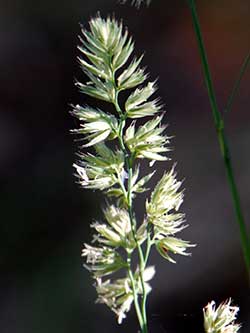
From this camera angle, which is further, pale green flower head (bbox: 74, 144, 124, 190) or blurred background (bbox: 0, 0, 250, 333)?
blurred background (bbox: 0, 0, 250, 333)

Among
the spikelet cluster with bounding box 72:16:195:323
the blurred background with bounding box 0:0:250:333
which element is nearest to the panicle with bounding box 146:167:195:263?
the spikelet cluster with bounding box 72:16:195:323

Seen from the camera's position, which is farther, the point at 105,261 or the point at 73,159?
the point at 73,159

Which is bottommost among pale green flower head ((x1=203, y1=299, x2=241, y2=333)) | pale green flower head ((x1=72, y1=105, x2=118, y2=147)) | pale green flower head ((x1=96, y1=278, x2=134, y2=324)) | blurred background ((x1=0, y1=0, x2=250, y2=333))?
pale green flower head ((x1=203, y1=299, x2=241, y2=333))

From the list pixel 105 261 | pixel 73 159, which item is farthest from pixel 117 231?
pixel 73 159

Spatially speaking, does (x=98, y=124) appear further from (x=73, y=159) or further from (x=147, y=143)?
(x=73, y=159)

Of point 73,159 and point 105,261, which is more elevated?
point 73,159

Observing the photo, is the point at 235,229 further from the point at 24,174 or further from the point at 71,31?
the point at 71,31

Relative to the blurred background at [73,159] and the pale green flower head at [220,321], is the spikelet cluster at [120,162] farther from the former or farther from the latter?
the blurred background at [73,159]

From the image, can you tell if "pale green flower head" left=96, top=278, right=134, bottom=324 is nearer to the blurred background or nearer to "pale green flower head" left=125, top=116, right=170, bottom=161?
"pale green flower head" left=125, top=116, right=170, bottom=161
